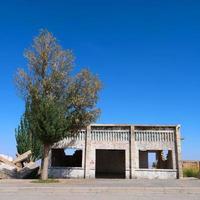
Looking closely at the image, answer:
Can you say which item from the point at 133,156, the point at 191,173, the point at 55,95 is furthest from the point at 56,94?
the point at 191,173

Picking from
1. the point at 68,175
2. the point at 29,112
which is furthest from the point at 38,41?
the point at 68,175

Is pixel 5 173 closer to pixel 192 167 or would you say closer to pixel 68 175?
pixel 68 175

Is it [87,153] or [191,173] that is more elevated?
[87,153]

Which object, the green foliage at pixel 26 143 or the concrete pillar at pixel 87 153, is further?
the green foliage at pixel 26 143

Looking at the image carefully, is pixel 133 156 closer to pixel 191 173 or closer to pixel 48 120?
pixel 191 173

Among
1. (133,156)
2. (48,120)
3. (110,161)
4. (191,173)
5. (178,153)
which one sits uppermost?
(48,120)

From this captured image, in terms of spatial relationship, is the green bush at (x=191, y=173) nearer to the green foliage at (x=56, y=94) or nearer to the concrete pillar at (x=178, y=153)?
the concrete pillar at (x=178, y=153)

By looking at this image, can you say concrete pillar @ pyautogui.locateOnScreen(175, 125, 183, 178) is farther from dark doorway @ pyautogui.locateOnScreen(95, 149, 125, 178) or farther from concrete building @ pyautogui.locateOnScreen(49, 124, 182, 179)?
dark doorway @ pyautogui.locateOnScreen(95, 149, 125, 178)

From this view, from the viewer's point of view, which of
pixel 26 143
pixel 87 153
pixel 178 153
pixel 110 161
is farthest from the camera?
pixel 26 143

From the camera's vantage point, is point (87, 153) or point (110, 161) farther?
point (110, 161)

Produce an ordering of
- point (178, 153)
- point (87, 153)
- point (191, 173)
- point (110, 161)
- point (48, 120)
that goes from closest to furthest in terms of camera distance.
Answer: point (48, 120) < point (178, 153) < point (87, 153) < point (191, 173) < point (110, 161)

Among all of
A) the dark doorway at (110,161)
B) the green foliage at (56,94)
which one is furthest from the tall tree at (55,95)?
the dark doorway at (110,161)

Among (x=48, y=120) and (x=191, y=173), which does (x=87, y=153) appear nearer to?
(x=48, y=120)

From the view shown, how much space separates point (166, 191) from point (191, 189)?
1.32m
